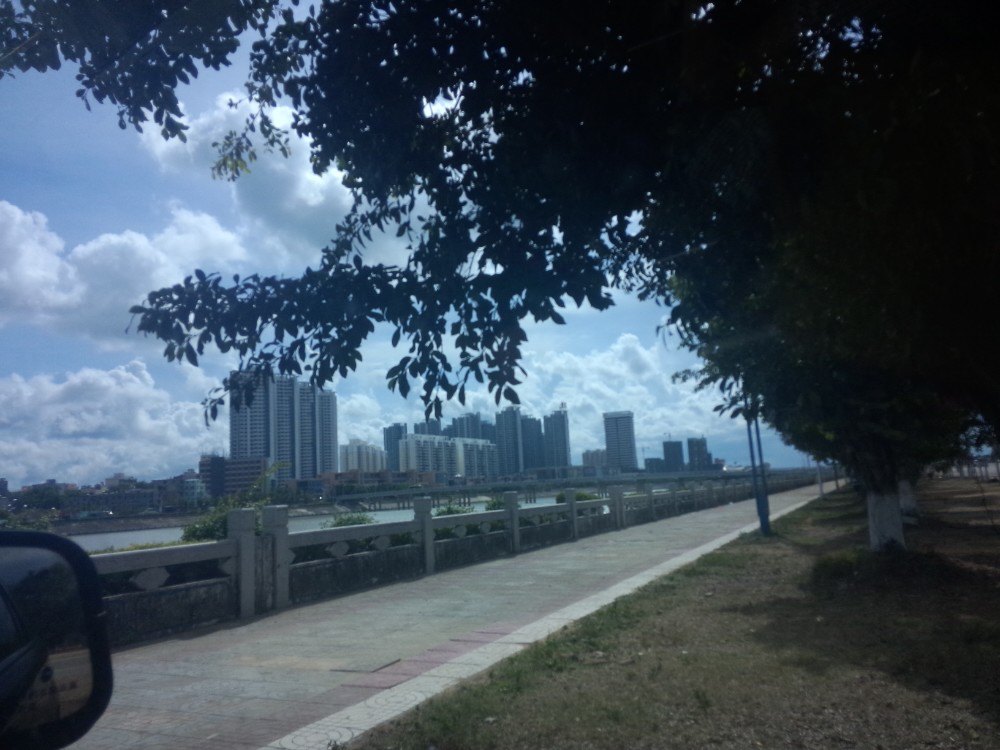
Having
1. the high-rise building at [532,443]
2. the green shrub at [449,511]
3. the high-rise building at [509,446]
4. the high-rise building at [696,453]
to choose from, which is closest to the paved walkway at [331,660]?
the green shrub at [449,511]

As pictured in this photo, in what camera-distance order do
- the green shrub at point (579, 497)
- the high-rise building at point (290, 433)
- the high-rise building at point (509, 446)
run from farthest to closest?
the high-rise building at point (509, 446) → the green shrub at point (579, 497) → the high-rise building at point (290, 433)

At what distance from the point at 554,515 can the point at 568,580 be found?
396 inches

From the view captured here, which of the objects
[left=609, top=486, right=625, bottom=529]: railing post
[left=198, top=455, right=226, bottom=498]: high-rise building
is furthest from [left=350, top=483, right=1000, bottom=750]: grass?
[left=609, top=486, right=625, bottom=529]: railing post

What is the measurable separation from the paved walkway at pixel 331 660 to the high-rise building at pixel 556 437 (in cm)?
2061

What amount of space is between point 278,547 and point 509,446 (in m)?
21.0

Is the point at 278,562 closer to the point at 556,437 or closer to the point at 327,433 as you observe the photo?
the point at 327,433

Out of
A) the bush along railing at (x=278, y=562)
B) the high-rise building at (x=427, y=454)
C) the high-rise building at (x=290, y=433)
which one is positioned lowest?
the bush along railing at (x=278, y=562)

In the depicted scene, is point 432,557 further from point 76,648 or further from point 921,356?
point 76,648

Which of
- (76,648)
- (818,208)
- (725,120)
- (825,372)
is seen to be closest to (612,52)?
(725,120)

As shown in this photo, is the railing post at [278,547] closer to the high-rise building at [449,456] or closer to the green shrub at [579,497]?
the high-rise building at [449,456]

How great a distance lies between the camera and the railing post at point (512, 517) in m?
21.9

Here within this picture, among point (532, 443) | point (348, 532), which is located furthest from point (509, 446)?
point (348, 532)

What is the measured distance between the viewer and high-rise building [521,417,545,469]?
34188 millimetres

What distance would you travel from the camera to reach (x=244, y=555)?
40.0 ft
